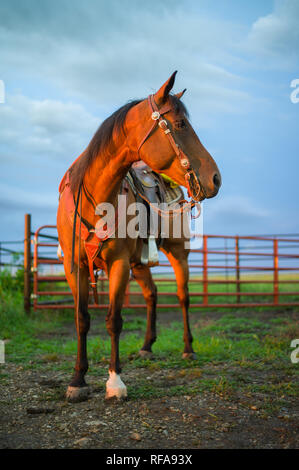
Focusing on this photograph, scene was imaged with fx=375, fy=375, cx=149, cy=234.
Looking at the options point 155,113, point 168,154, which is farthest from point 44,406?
point 155,113

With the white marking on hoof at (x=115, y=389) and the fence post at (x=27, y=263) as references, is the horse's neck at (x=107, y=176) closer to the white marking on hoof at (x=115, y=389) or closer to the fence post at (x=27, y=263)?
the white marking on hoof at (x=115, y=389)

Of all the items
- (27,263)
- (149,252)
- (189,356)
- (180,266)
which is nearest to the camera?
(149,252)

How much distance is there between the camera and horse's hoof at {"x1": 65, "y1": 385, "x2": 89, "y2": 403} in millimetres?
2867

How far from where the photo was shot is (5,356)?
14.0ft

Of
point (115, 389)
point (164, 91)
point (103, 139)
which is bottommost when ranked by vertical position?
point (115, 389)

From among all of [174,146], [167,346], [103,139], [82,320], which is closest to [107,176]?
[103,139]

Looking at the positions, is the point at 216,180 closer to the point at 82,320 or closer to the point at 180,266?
the point at 82,320

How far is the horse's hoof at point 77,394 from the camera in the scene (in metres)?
2.87

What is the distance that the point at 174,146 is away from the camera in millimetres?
2613

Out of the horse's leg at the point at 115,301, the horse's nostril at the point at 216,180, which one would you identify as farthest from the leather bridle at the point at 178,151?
the horse's leg at the point at 115,301

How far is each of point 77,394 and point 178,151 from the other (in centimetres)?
198

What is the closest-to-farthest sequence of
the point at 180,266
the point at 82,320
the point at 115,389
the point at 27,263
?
the point at 115,389
the point at 82,320
the point at 180,266
the point at 27,263
